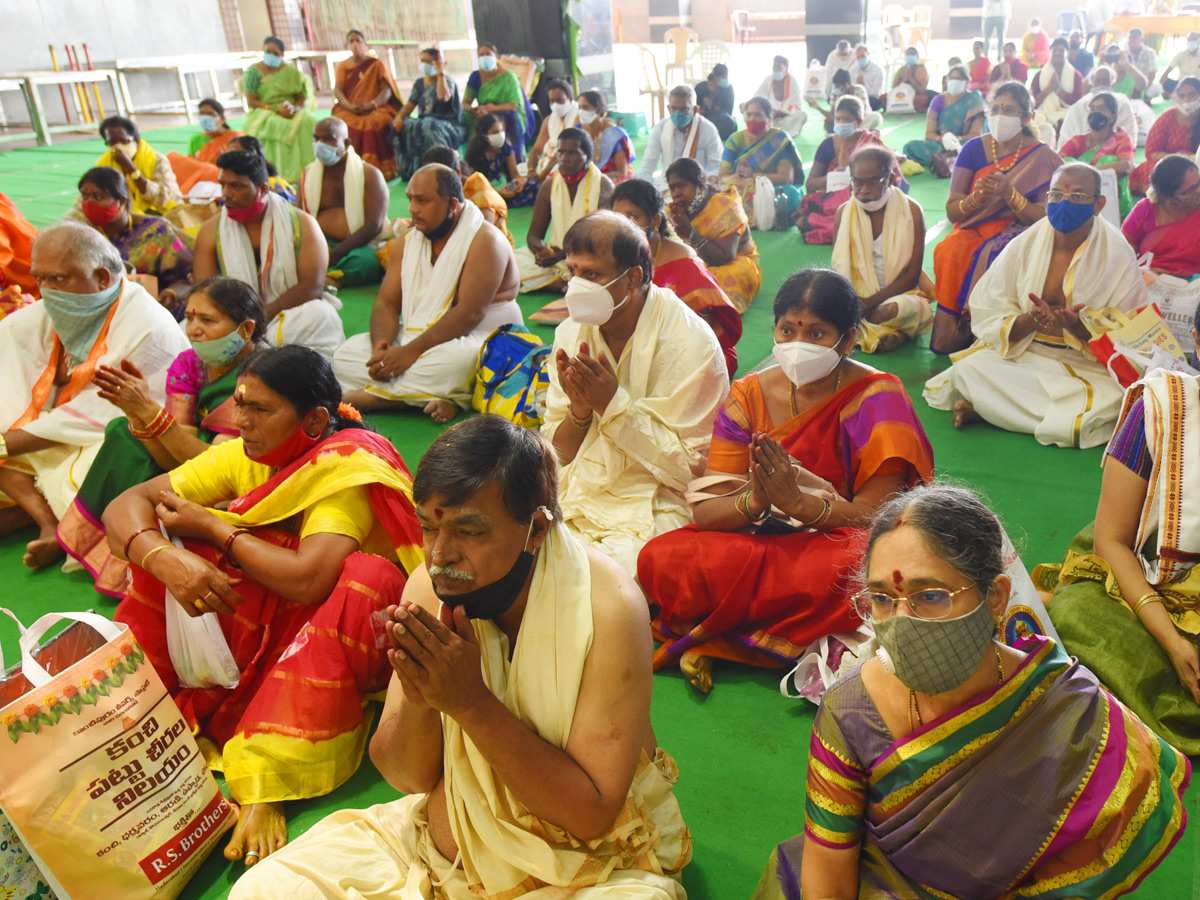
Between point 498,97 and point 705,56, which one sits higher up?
point 705,56

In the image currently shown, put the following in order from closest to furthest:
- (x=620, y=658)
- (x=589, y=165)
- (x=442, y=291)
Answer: (x=620, y=658)
(x=442, y=291)
(x=589, y=165)

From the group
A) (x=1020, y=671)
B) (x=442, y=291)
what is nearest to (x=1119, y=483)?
(x=1020, y=671)

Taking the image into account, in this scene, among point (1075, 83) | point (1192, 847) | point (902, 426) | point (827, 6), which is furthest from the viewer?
point (827, 6)

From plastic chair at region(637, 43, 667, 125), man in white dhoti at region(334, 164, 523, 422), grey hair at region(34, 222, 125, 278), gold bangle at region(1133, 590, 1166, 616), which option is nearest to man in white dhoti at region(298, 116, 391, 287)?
man in white dhoti at region(334, 164, 523, 422)

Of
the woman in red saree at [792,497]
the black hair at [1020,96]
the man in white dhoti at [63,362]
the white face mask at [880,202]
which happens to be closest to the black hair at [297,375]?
the woman in red saree at [792,497]

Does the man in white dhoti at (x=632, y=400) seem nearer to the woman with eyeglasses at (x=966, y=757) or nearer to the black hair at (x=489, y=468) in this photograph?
the black hair at (x=489, y=468)

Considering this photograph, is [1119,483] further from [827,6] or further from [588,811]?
[827,6]

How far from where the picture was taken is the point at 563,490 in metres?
3.29

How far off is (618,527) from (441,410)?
184 cm

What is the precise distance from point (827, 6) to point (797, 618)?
665 inches

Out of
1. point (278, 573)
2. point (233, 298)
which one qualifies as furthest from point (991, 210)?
point (278, 573)

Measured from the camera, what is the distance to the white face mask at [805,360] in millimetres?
2605

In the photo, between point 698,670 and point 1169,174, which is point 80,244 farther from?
point 1169,174

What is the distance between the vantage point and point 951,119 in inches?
416
